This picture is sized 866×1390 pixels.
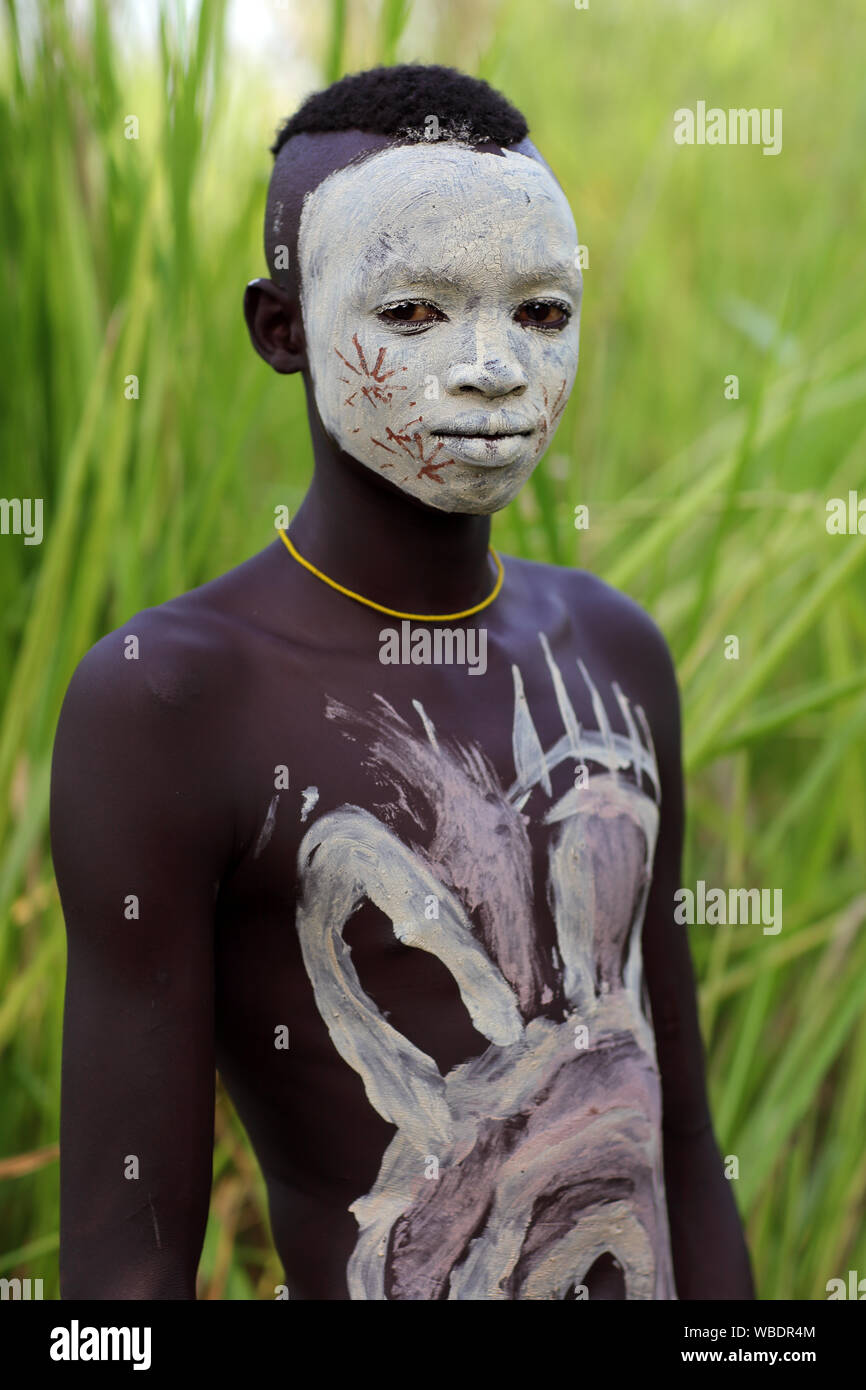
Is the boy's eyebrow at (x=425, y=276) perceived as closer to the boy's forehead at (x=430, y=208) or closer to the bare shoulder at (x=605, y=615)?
the boy's forehead at (x=430, y=208)

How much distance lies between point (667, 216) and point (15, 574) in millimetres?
1423

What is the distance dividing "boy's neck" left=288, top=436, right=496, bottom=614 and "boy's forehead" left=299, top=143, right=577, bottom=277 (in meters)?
0.12

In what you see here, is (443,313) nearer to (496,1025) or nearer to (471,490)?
(471,490)

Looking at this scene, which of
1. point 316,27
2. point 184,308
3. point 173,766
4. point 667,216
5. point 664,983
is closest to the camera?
point 173,766

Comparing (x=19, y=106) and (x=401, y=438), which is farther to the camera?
(x=19, y=106)

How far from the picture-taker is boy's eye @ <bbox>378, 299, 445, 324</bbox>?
666 mm

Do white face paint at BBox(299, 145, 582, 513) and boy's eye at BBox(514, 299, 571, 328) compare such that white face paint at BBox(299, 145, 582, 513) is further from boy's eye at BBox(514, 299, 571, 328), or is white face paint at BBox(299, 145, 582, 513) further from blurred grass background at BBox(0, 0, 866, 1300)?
blurred grass background at BBox(0, 0, 866, 1300)

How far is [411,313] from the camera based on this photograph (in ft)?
2.20

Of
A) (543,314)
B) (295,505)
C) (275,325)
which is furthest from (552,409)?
(295,505)

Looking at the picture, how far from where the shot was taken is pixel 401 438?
68 centimetres

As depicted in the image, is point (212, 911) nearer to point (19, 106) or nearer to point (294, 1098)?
point (294, 1098)

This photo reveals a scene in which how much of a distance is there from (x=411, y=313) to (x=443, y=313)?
0.02 m

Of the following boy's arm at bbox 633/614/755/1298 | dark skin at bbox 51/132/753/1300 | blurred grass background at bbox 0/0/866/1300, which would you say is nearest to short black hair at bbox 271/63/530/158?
dark skin at bbox 51/132/753/1300
